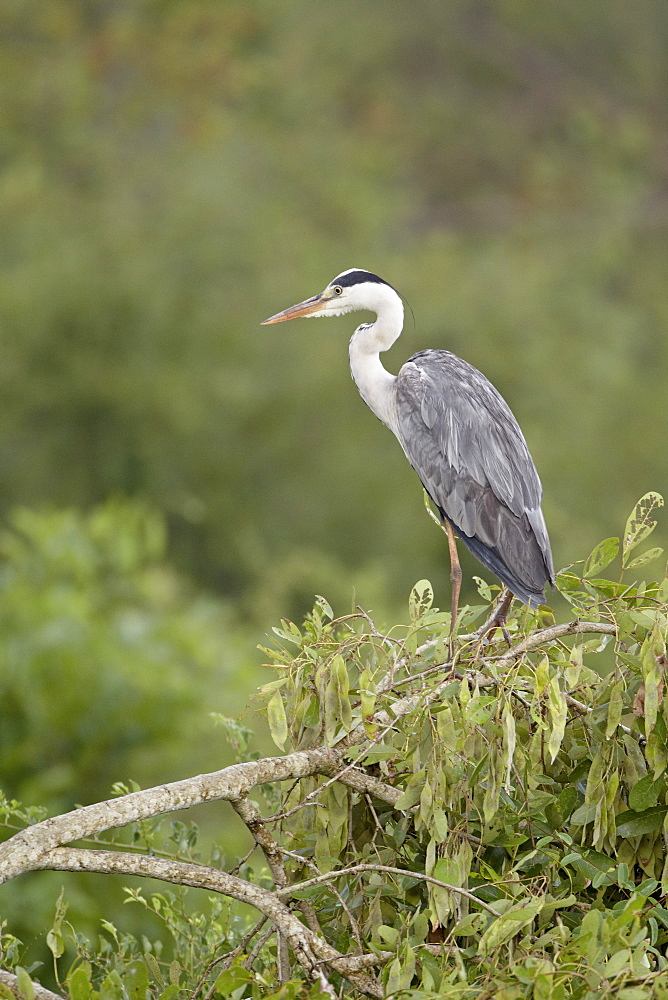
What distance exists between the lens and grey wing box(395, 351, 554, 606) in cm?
231

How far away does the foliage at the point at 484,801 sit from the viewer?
4.44 feet

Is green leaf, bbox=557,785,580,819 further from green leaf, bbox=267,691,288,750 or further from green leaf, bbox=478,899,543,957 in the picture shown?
green leaf, bbox=267,691,288,750

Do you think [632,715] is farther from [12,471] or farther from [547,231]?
[547,231]

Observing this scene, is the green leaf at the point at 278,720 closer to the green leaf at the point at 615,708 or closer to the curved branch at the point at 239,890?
the curved branch at the point at 239,890

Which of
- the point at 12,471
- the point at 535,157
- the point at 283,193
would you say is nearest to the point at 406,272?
the point at 283,193

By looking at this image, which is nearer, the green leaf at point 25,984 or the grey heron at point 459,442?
the green leaf at point 25,984

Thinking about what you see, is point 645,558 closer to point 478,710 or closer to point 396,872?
point 478,710

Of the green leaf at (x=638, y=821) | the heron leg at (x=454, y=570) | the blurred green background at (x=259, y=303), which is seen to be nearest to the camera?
the green leaf at (x=638, y=821)

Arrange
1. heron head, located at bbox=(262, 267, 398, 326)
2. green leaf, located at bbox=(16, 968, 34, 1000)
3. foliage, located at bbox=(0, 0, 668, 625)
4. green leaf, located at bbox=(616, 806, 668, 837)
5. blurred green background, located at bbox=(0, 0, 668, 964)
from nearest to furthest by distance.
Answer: green leaf, located at bbox=(16, 968, 34, 1000) → green leaf, located at bbox=(616, 806, 668, 837) → heron head, located at bbox=(262, 267, 398, 326) → blurred green background, located at bbox=(0, 0, 668, 964) → foliage, located at bbox=(0, 0, 668, 625)

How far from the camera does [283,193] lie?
13164 mm

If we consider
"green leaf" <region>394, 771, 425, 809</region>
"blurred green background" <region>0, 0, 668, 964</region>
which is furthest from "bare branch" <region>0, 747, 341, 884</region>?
"blurred green background" <region>0, 0, 668, 964</region>

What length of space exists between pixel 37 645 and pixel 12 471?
5059 mm

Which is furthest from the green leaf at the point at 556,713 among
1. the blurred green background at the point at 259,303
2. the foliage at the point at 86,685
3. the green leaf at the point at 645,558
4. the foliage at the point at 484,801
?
the blurred green background at the point at 259,303

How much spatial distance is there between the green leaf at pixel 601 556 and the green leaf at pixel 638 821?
353mm
